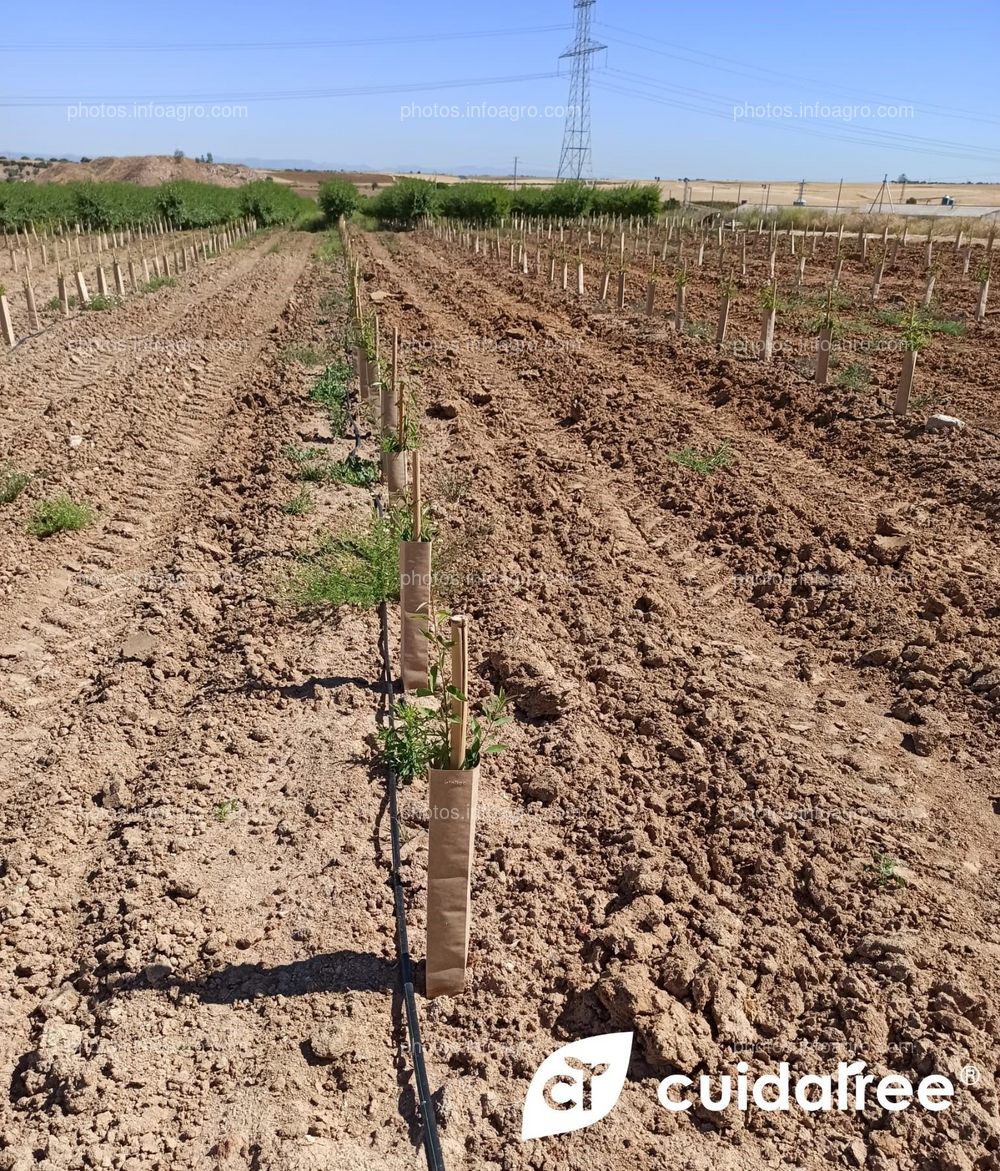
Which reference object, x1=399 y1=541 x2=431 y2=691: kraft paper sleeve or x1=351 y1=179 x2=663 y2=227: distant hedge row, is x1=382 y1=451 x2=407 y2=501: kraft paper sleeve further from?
x1=351 y1=179 x2=663 y2=227: distant hedge row

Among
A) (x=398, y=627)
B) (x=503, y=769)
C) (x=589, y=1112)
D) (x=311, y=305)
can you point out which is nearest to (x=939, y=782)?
(x=503, y=769)

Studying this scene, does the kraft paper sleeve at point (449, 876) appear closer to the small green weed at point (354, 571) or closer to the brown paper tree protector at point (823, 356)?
the small green weed at point (354, 571)

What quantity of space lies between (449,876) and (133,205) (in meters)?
47.4

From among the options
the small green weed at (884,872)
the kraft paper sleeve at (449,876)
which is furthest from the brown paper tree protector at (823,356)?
the kraft paper sleeve at (449,876)

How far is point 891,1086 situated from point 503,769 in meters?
2.25

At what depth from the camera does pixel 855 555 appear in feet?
21.7

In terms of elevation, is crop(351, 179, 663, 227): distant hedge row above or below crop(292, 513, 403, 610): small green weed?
above

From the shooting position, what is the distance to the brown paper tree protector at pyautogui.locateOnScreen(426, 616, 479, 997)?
310 centimetres

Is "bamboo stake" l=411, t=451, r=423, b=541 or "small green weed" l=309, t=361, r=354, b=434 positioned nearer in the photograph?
"bamboo stake" l=411, t=451, r=423, b=541

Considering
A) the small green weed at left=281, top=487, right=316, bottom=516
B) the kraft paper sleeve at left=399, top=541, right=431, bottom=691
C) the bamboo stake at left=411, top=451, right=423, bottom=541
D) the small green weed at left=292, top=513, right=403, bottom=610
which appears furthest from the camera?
the small green weed at left=281, top=487, right=316, bottom=516

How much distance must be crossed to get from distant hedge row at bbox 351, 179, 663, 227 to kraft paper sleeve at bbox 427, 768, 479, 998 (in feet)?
155

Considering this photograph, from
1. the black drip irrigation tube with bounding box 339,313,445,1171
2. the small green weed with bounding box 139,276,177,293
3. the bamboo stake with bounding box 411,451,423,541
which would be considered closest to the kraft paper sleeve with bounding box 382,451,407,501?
the black drip irrigation tube with bounding box 339,313,445,1171

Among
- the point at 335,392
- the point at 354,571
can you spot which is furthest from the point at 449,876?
the point at 335,392

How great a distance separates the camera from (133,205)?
4306 cm
